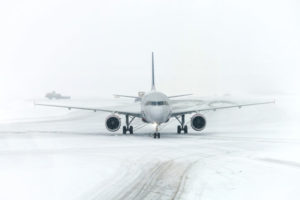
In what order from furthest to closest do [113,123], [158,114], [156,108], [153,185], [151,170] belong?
[113,123], [156,108], [158,114], [151,170], [153,185]

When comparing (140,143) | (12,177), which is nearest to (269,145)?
(140,143)

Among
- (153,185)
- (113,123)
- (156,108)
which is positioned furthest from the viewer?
(113,123)

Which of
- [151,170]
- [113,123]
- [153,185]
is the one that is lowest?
[153,185]

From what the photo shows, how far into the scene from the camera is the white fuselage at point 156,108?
35125 millimetres

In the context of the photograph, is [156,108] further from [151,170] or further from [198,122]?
[151,170]

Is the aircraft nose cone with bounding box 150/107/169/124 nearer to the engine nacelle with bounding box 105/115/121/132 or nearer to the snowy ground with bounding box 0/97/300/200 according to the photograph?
the snowy ground with bounding box 0/97/300/200

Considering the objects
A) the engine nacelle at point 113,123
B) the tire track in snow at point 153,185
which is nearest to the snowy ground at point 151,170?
the tire track in snow at point 153,185

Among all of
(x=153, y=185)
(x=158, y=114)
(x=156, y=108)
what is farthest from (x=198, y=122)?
(x=153, y=185)

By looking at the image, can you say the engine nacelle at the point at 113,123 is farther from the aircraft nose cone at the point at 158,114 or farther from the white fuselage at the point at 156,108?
the aircraft nose cone at the point at 158,114

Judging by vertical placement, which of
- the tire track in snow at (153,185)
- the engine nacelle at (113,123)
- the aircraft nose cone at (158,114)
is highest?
the aircraft nose cone at (158,114)

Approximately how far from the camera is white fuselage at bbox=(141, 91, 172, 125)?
115 feet

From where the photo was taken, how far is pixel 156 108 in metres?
35.2

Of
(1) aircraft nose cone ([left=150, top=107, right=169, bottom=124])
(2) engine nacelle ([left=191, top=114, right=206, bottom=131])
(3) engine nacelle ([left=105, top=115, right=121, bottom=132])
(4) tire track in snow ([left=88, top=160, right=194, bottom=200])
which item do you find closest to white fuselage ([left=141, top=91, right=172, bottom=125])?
(1) aircraft nose cone ([left=150, top=107, right=169, bottom=124])

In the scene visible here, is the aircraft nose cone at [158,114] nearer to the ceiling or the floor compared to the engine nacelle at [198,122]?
nearer to the ceiling
